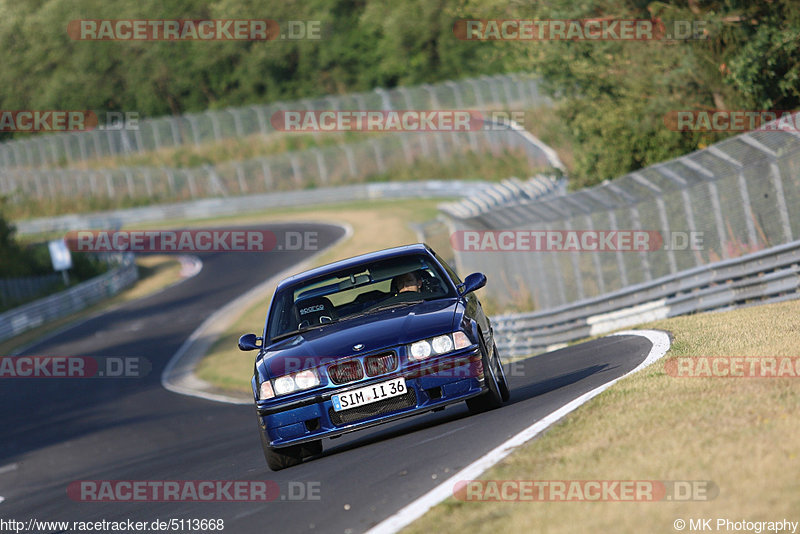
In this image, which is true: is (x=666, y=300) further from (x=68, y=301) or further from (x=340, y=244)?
(x=68, y=301)

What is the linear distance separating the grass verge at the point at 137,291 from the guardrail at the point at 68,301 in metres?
0.36

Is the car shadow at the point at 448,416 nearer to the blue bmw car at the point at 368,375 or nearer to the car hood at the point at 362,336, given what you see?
the blue bmw car at the point at 368,375

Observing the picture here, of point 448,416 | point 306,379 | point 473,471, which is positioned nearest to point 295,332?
point 306,379

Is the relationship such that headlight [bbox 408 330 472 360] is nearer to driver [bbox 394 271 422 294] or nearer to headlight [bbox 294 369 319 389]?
headlight [bbox 294 369 319 389]

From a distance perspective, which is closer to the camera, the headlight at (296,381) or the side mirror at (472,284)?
the headlight at (296,381)

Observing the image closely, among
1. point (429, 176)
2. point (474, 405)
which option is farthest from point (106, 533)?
point (429, 176)

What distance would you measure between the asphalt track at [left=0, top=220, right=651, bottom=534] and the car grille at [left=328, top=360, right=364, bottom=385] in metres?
0.60

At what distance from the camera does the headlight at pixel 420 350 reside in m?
8.98

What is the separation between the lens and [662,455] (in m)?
6.27

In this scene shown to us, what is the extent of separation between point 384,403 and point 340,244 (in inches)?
1439

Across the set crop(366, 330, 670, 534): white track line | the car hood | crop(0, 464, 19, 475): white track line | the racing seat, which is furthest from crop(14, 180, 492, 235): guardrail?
crop(366, 330, 670, 534): white track line

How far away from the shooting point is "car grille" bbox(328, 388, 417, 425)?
29.4ft

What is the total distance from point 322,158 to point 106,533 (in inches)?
2259

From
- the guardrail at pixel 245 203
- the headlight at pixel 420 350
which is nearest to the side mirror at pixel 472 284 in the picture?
the headlight at pixel 420 350
